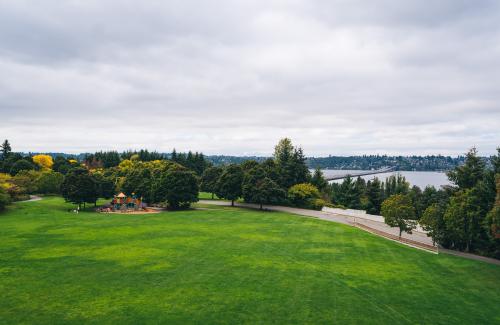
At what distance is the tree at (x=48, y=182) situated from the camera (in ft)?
220

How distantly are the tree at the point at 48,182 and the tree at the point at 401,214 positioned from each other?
5925 cm

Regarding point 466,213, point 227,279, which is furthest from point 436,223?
point 227,279

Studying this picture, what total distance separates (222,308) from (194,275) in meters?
5.25

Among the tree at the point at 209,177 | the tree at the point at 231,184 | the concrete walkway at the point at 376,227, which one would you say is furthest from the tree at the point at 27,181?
the concrete walkway at the point at 376,227

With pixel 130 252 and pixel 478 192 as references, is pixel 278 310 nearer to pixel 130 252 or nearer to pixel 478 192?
pixel 130 252

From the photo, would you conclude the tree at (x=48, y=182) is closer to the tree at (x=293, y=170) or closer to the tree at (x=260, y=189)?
the tree at (x=260, y=189)

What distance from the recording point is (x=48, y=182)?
6781 centimetres

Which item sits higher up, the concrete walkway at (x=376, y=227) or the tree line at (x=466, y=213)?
the tree line at (x=466, y=213)

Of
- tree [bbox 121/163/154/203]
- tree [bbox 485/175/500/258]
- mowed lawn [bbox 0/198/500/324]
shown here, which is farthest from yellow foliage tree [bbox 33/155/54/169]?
tree [bbox 485/175/500/258]

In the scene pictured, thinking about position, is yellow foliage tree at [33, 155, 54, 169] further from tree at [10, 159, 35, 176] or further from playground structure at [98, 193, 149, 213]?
playground structure at [98, 193, 149, 213]

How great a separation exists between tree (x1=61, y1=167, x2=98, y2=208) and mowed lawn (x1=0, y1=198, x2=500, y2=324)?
55.9ft

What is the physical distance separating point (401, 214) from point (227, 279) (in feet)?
80.2

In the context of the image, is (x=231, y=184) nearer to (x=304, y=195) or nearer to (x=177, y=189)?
(x=177, y=189)

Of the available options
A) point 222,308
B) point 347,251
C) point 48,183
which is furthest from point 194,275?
point 48,183
